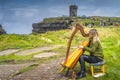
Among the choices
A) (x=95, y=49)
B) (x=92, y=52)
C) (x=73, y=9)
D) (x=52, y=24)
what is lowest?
(x=52, y=24)

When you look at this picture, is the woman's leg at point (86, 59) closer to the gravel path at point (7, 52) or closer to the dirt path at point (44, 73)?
the dirt path at point (44, 73)

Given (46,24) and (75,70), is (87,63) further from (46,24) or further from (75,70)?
(46,24)

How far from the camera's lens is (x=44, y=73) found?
24.8 metres

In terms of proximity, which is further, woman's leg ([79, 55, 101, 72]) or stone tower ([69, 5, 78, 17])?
stone tower ([69, 5, 78, 17])

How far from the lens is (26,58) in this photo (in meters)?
31.1

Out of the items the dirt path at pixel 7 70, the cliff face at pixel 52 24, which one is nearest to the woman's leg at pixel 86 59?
the dirt path at pixel 7 70

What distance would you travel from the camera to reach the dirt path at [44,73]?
23.9 m

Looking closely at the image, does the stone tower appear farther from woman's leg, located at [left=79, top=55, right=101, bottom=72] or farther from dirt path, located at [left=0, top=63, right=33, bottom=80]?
woman's leg, located at [left=79, top=55, right=101, bottom=72]

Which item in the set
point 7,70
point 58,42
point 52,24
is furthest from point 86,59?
point 52,24

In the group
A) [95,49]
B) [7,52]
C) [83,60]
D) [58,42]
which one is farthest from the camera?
[58,42]

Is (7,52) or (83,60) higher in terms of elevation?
(83,60)

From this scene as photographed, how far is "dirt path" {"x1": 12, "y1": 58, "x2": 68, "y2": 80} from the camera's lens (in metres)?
23.9

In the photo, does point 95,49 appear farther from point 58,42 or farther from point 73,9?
point 73,9

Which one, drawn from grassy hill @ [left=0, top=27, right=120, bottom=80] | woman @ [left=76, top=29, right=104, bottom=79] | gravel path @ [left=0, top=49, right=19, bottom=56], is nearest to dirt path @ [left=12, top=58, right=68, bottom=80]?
woman @ [left=76, top=29, right=104, bottom=79]
